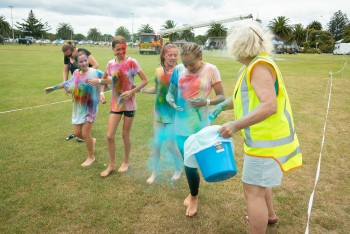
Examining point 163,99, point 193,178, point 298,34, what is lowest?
point 193,178

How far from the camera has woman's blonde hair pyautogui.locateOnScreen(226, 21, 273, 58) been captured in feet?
6.82

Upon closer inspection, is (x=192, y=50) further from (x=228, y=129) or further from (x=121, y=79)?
(x=121, y=79)

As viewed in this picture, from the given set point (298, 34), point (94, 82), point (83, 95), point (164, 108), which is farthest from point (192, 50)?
point (298, 34)

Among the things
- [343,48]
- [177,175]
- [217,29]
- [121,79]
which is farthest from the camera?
[217,29]

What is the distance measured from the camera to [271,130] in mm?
2111

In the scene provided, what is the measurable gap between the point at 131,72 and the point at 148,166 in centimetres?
149

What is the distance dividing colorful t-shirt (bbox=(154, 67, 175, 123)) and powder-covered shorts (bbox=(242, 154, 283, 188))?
1734mm

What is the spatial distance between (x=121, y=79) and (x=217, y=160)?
218 centimetres

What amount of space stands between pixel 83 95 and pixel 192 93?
1979 millimetres

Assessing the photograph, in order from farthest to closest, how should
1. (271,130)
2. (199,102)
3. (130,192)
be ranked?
(130,192), (199,102), (271,130)

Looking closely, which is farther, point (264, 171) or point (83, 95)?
point (83, 95)

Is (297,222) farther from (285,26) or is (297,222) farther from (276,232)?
(285,26)

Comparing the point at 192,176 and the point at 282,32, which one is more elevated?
the point at 282,32

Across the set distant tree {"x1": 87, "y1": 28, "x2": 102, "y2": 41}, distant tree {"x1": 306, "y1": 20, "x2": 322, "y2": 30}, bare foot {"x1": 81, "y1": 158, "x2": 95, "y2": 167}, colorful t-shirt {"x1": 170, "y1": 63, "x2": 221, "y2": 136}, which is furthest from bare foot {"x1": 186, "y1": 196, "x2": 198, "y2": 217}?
distant tree {"x1": 87, "y1": 28, "x2": 102, "y2": 41}
